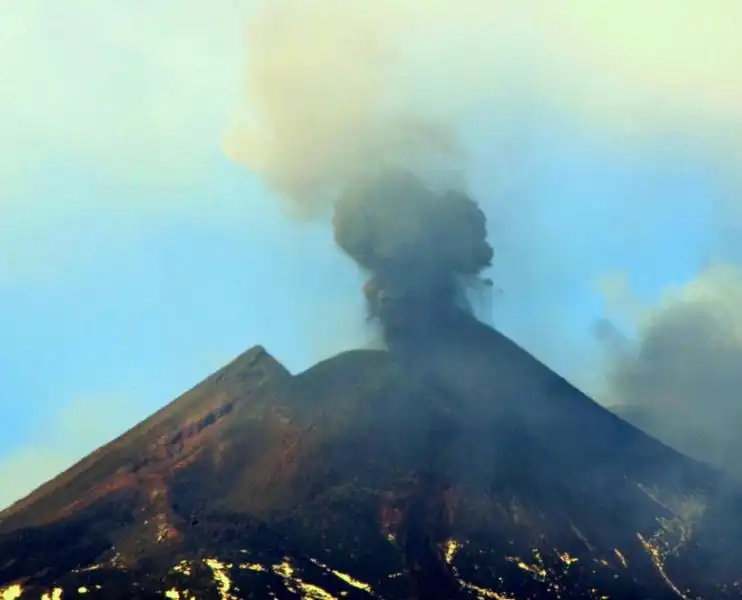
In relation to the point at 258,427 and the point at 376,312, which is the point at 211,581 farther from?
the point at 376,312

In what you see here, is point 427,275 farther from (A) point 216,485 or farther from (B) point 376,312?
(A) point 216,485

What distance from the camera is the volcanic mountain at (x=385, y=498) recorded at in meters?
119

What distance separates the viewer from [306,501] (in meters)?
136

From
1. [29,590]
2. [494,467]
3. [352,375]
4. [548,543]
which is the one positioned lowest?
[29,590]

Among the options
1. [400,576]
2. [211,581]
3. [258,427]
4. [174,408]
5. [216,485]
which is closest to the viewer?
[211,581]

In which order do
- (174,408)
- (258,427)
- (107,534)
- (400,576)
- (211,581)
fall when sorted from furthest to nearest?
(174,408) < (258,427) < (107,534) < (400,576) < (211,581)

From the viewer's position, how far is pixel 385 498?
5404 inches

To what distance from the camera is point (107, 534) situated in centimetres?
12838

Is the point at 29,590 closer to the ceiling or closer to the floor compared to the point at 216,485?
closer to the floor

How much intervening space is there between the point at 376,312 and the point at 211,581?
6766cm

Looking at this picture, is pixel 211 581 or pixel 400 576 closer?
pixel 211 581

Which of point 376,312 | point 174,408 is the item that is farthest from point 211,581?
point 376,312

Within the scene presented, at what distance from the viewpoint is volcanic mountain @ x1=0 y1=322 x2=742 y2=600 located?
119m

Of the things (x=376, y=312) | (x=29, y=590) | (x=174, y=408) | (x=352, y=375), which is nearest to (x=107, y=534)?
(x=29, y=590)
